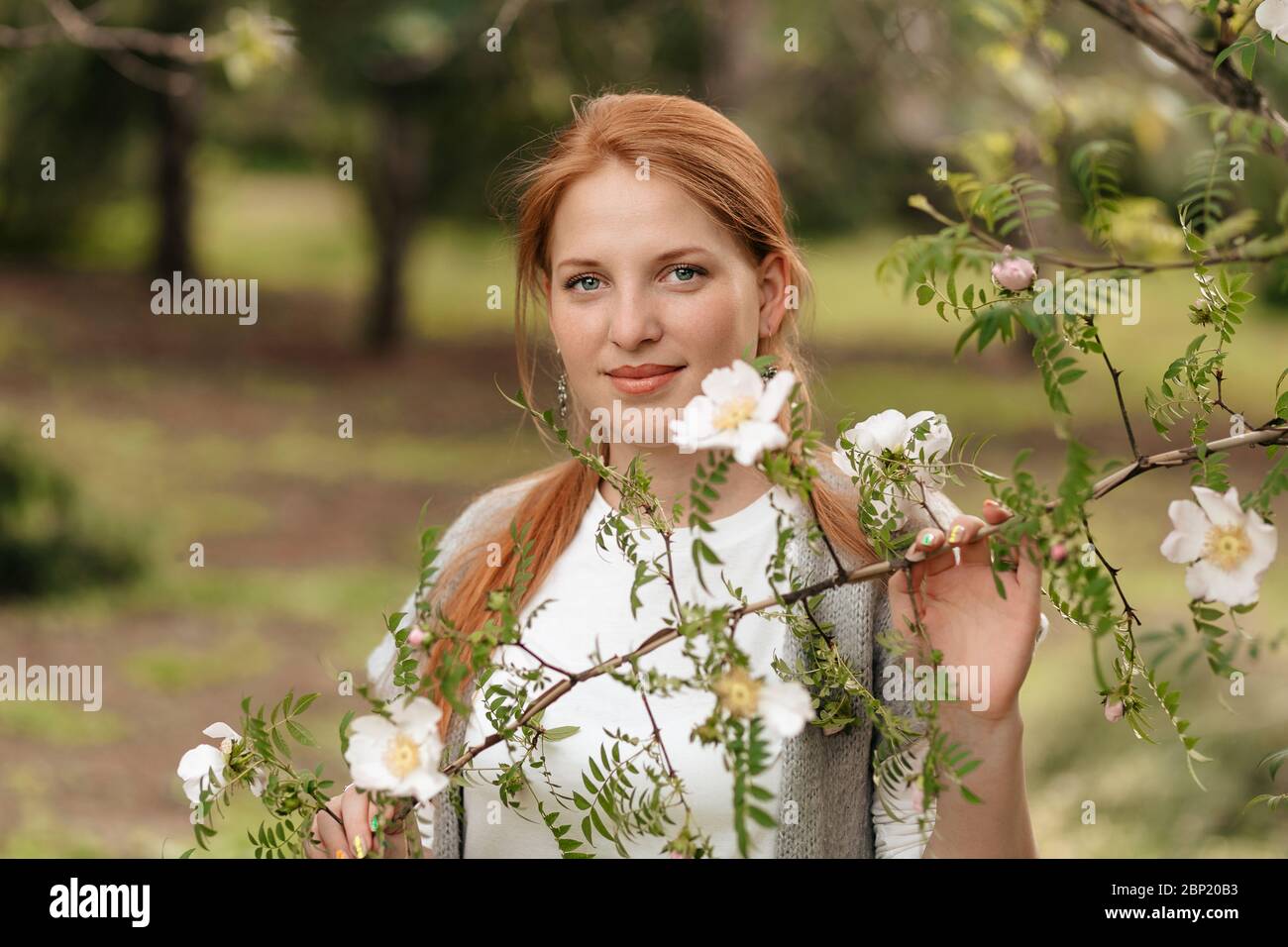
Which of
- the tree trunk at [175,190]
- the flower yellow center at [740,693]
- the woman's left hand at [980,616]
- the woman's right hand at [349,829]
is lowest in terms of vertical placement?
the woman's right hand at [349,829]

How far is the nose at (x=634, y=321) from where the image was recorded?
67.3 inches

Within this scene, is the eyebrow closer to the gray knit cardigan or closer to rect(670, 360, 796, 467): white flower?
the gray knit cardigan

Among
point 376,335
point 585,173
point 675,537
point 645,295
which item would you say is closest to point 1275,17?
point 645,295

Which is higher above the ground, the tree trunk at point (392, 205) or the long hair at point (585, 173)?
the tree trunk at point (392, 205)

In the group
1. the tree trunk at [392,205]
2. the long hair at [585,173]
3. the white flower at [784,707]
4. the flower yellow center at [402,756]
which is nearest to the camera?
the white flower at [784,707]

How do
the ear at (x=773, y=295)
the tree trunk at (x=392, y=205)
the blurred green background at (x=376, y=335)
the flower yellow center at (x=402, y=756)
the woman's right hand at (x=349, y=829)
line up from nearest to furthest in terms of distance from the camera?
the flower yellow center at (x=402, y=756) → the woman's right hand at (x=349, y=829) → the ear at (x=773, y=295) → the blurred green background at (x=376, y=335) → the tree trunk at (x=392, y=205)

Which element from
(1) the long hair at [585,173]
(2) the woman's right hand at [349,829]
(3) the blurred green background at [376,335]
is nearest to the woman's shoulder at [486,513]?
(1) the long hair at [585,173]

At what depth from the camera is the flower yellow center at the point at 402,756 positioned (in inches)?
48.8

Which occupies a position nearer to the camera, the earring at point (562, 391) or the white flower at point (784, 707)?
the white flower at point (784, 707)

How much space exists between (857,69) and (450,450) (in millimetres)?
4492

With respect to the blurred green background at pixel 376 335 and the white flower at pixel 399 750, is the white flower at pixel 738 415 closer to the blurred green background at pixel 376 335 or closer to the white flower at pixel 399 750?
the white flower at pixel 399 750

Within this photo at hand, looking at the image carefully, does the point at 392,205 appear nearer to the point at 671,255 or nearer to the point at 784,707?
the point at 671,255

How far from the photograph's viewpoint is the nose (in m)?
1.71

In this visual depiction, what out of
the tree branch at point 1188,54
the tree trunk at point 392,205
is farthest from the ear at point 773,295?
the tree trunk at point 392,205
